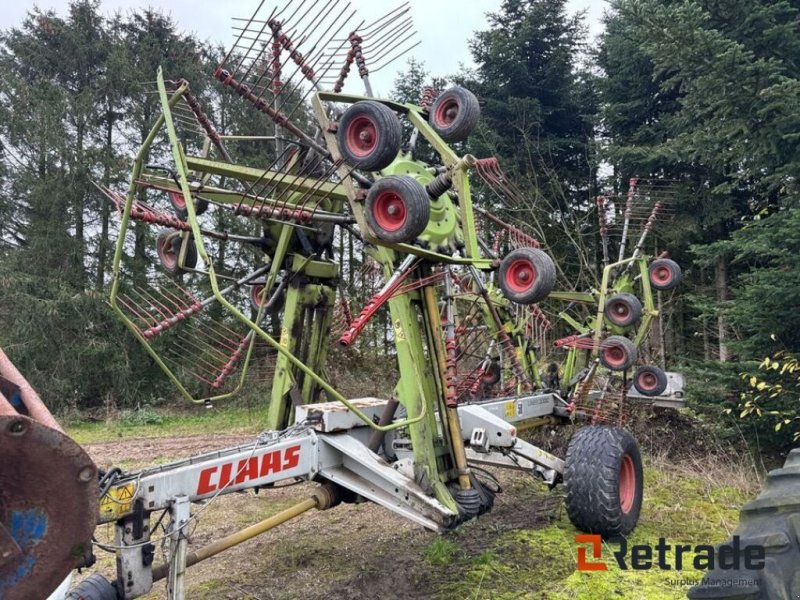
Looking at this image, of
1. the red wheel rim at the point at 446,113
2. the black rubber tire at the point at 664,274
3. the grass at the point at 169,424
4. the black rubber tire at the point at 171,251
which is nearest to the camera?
the red wheel rim at the point at 446,113

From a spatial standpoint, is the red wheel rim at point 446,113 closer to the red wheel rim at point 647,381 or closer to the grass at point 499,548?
the grass at point 499,548

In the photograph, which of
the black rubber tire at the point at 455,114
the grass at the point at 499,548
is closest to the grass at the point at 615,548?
the grass at the point at 499,548

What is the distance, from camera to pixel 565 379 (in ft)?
27.6

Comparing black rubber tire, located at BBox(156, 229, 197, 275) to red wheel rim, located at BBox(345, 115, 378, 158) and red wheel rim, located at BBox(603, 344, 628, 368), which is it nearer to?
red wheel rim, located at BBox(345, 115, 378, 158)

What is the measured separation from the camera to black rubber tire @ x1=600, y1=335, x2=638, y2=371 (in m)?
7.70

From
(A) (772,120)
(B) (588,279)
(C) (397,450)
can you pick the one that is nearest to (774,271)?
(A) (772,120)

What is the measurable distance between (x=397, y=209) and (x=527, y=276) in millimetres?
1085

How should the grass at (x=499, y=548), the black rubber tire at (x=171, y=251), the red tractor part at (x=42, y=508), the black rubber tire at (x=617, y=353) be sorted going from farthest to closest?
the black rubber tire at (x=617, y=353) → the black rubber tire at (x=171, y=251) → the grass at (x=499, y=548) → the red tractor part at (x=42, y=508)

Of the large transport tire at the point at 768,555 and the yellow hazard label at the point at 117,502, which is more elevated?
the large transport tire at the point at 768,555

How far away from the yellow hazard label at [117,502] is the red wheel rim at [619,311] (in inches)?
259

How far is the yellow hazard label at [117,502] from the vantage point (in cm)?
294

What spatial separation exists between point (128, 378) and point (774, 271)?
14462 mm

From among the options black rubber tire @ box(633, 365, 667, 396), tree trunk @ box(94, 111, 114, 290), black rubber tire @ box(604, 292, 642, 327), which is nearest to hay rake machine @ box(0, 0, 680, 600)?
black rubber tire @ box(604, 292, 642, 327)

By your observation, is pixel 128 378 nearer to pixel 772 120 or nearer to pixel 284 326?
pixel 284 326
